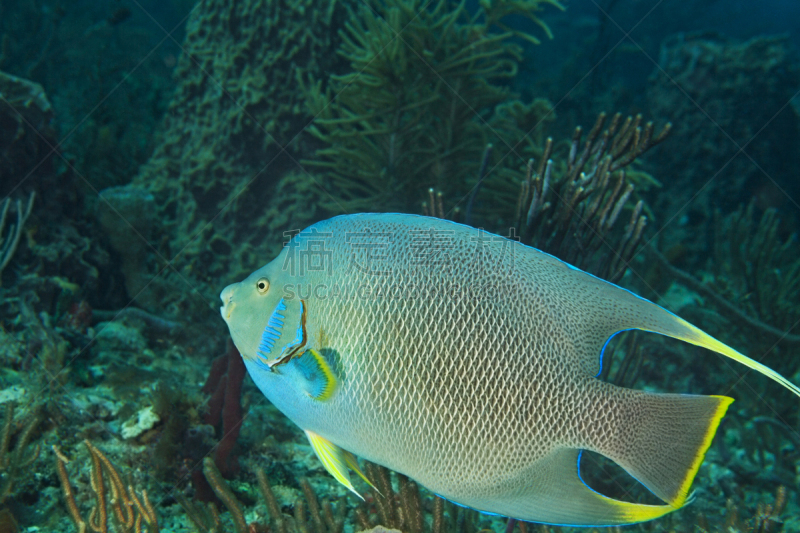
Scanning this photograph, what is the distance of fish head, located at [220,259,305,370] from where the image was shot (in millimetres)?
1346

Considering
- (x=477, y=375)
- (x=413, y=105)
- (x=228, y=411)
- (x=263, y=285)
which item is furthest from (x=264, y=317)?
(x=413, y=105)

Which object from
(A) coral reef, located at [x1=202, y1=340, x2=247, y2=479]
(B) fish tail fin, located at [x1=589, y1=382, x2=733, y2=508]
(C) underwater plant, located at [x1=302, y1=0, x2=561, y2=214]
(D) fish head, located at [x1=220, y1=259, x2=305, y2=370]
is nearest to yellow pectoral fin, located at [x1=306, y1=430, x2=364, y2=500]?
(D) fish head, located at [x1=220, y1=259, x2=305, y2=370]

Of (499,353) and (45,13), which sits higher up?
(499,353)

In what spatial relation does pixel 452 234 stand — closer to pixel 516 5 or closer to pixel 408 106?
pixel 408 106

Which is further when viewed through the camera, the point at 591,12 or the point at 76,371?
the point at 591,12

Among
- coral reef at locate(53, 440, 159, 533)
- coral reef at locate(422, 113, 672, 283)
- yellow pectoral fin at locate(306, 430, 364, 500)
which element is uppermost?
coral reef at locate(422, 113, 672, 283)

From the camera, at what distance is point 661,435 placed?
112cm

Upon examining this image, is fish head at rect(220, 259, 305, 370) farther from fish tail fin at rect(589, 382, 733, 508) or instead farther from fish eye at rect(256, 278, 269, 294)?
fish tail fin at rect(589, 382, 733, 508)

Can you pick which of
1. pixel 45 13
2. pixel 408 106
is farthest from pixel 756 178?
pixel 45 13

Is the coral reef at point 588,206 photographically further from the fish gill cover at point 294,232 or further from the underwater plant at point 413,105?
the underwater plant at point 413,105

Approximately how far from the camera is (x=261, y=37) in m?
4.84

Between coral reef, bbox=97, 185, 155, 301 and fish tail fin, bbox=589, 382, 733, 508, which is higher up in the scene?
fish tail fin, bbox=589, 382, 733, 508

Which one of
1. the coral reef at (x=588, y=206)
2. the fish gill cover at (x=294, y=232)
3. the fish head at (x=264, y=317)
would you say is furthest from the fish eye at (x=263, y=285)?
the coral reef at (x=588, y=206)

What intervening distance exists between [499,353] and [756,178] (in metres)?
8.47
